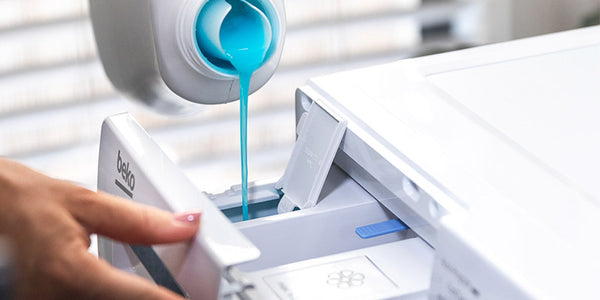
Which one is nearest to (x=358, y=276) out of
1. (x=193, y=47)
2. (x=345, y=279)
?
(x=345, y=279)

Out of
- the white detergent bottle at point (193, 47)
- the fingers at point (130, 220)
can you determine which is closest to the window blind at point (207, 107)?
the white detergent bottle at point (193, 47)

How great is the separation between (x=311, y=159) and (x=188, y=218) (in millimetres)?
264

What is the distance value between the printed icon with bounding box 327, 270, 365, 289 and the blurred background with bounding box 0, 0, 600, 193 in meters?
0.88

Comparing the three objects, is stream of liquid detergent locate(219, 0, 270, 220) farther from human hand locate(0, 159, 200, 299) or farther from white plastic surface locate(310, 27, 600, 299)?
human hand locate(0, 159, 200, 299)

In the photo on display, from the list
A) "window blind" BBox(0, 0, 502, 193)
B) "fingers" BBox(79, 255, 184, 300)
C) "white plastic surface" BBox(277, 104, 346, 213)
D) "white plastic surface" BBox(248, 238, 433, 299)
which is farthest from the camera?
"window blind" BBox(0, 0, 502, 193)

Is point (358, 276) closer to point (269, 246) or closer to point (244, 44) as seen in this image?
point (269, 246)

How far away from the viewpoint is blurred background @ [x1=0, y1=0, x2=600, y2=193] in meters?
1.65

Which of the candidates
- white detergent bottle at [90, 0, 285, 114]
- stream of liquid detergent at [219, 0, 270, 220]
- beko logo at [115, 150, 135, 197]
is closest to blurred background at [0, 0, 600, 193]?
white detergent bottle at [90, 0, 285, 114]

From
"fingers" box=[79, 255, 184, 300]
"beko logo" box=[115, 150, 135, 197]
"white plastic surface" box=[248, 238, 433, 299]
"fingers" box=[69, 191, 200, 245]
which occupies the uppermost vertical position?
"fingers" box=[69, 191, 200, 245]

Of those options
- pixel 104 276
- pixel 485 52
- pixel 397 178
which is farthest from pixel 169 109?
pixel 104 276

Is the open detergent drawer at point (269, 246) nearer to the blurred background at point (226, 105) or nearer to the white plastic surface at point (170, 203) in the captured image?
the white plastic surface at point (170, 203)

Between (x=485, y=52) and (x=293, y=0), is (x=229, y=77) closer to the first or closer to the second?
(x=485, y=52)

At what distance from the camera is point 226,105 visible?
72.1 inches

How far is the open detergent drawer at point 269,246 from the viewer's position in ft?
2.07
